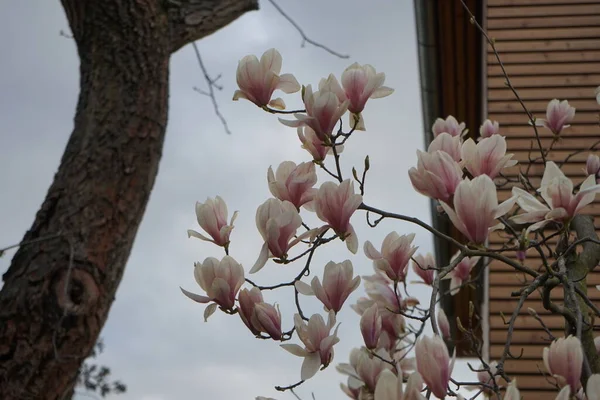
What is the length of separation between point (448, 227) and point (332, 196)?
3247mm

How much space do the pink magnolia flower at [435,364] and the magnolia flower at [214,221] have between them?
0.31 meters

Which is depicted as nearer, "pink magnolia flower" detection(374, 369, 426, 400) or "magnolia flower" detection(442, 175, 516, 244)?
"pink magnolia flower" detection(374, 369, 426, 400)

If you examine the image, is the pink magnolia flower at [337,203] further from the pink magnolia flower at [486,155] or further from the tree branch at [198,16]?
the tree branch at [198,16]

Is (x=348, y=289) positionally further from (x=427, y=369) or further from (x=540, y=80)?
(x=540, y=80)

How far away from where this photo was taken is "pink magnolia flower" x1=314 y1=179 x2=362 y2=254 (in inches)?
28.8

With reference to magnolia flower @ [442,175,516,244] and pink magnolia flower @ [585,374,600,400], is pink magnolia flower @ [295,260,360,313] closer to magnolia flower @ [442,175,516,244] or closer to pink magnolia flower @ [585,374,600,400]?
magnolia flower @ [442,175,516,244]

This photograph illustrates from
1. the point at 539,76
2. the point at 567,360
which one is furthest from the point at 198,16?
the point at 567,360

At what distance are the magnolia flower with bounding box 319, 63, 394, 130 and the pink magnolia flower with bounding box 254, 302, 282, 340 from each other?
0.84 feet

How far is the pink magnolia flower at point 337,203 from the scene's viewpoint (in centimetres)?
73

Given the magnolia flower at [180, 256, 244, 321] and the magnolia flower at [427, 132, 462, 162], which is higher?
the magnolia flower at [427, 132, 462, 162]

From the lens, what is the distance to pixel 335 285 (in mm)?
750

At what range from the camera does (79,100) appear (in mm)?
2168

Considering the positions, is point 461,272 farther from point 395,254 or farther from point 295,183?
point 295,183

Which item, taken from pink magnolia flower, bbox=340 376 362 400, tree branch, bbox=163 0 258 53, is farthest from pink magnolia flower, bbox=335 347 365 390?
tree branch, bbox=163 0 258 53
